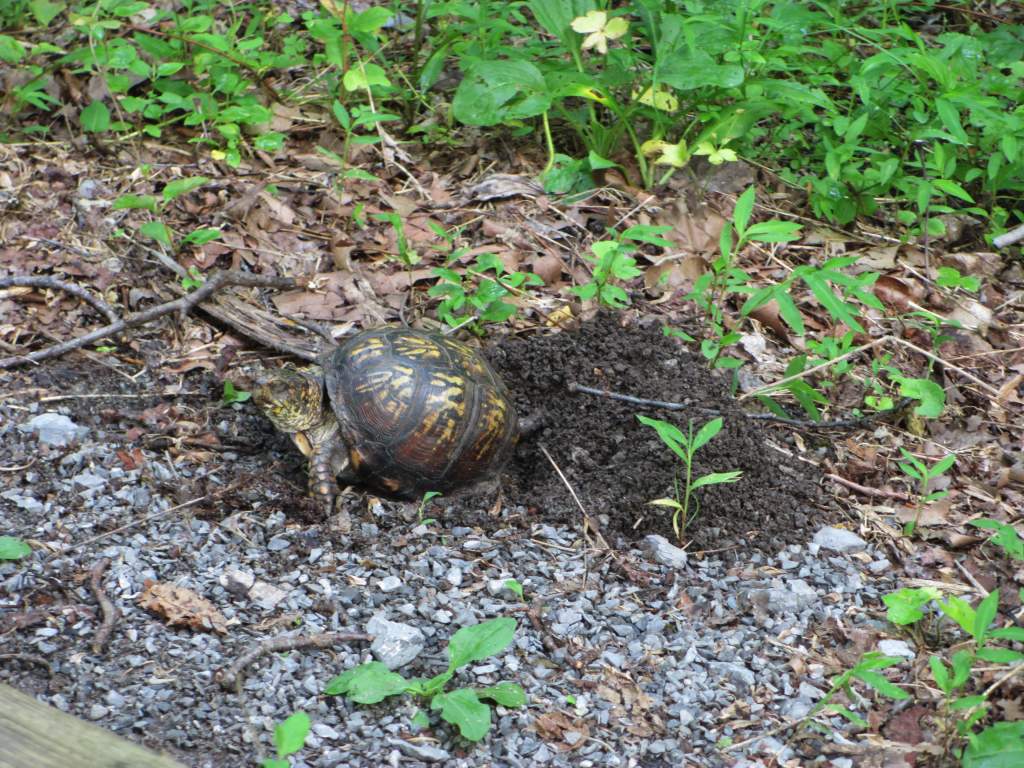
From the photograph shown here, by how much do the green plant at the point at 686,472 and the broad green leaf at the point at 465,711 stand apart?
1069 millimetres

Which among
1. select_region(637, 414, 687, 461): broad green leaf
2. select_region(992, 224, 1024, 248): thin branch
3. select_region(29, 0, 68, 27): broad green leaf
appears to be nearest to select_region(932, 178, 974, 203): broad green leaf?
select_region(992, 224, 1024, 248): thin branch

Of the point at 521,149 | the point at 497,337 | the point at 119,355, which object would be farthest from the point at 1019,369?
the point at 119,355

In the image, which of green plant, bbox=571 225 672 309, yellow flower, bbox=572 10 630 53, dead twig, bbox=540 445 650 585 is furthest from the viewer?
yellow flower, bbox=572 10 630 53

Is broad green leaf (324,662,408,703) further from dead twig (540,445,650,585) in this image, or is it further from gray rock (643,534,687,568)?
gray rock (643,534,687,568)

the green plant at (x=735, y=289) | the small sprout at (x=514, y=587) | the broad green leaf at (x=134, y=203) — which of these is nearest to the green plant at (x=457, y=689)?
the small sprout at (x=514, y=587)

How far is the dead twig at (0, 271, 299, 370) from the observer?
404 centimetres

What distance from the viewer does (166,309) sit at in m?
4.23

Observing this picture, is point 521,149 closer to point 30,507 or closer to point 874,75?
point 874,75

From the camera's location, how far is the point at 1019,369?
4.59 metres

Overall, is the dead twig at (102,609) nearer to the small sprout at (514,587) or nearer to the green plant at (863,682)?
the small sprout at (514,587)

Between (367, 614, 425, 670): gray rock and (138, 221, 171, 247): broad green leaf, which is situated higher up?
(138, 221, 171, 247): broad green leaf

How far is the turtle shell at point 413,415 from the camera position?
3.72 m

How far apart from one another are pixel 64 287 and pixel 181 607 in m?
2.00

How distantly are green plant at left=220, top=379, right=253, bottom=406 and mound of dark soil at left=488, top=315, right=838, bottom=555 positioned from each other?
1056mm
